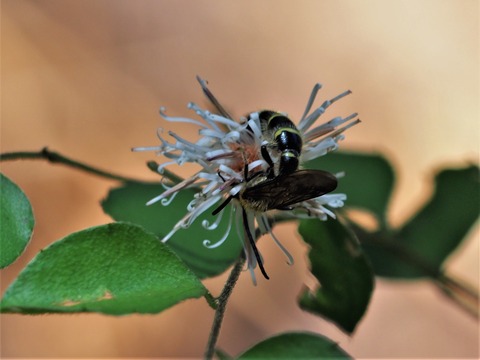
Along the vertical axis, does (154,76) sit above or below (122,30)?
below

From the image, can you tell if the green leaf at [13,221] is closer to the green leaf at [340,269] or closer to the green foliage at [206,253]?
the green foliage at [206,253]

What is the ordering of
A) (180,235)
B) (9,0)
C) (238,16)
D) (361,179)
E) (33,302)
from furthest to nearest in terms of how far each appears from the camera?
(238,16) → (9,0) → (361,179) → (180,235) → (33,302)

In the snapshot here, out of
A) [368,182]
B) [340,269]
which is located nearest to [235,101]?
[368,182]

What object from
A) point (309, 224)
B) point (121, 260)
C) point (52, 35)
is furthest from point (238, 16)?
point (121, 260)

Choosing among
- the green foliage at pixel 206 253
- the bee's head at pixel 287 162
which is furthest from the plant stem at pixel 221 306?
the bee's head at pixel 287 162

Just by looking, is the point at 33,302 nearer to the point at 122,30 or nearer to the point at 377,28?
the point at 122,30
